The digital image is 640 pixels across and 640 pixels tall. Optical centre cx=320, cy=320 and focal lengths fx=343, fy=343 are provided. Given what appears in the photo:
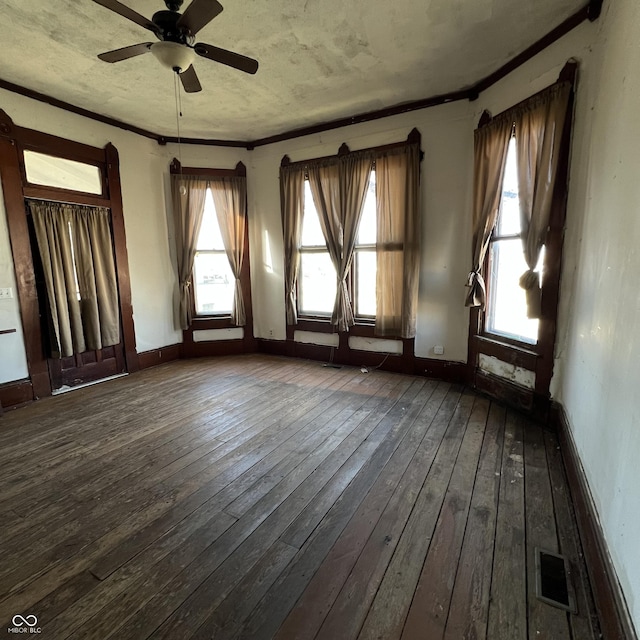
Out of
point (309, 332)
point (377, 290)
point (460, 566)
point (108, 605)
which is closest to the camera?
point (108, 605)

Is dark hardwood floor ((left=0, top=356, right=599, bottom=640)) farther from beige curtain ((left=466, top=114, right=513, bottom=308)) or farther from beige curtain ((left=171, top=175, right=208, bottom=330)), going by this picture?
beige curtain ((left=171, top=175, right=208, bottom=330))

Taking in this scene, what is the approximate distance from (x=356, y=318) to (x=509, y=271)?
190cm

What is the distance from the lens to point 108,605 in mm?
1420

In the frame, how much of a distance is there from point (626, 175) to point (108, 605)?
2.99 metres

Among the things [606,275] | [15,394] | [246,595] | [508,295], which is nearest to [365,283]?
[508,295]

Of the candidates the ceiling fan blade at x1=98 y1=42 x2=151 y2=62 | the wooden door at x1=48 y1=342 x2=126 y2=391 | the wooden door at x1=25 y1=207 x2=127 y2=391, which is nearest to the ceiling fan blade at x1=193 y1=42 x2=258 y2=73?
the ceiling fan blade at x1=98 y1=42 x2=151 y2=62

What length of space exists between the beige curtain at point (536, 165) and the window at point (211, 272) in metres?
3.81

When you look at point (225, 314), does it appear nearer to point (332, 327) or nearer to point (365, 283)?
point (332, 327)

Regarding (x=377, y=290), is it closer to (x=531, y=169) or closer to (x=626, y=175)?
(x=531, y=169)

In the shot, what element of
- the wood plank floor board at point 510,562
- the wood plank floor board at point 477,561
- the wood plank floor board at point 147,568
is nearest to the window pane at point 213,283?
the wood plank floor board at point 147,568

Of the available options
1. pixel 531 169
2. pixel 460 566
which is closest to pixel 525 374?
pixel 531 169

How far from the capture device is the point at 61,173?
3775mm

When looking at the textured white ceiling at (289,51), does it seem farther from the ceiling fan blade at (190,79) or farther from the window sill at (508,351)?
the window sill at (508,351)

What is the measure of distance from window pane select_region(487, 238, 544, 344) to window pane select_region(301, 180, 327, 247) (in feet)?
7.01
